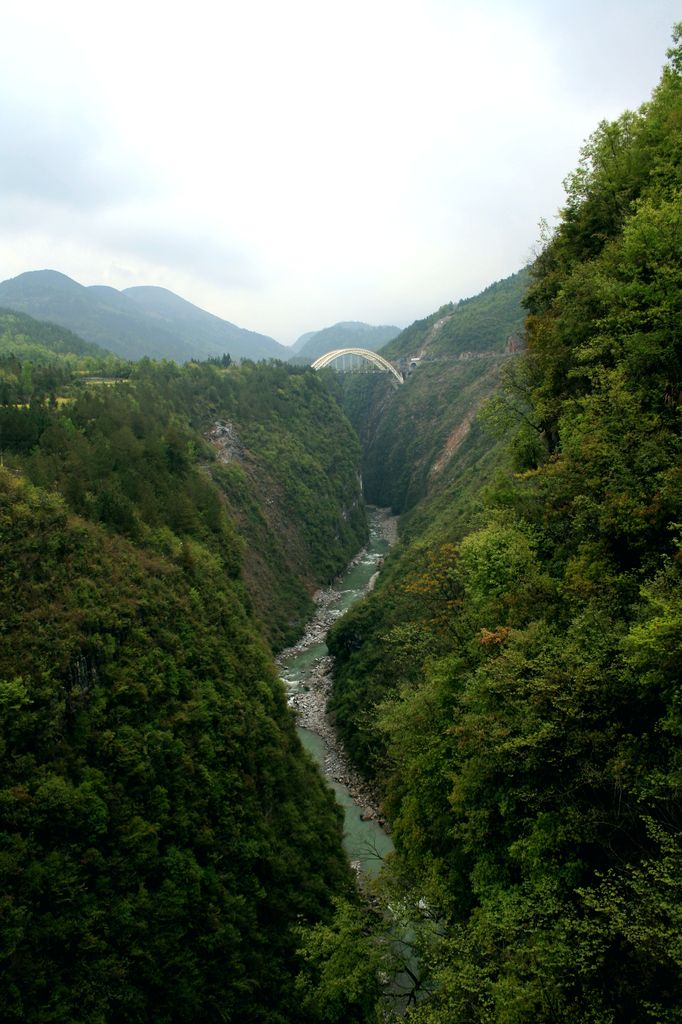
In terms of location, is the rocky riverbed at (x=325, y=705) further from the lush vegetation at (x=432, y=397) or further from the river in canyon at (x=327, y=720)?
the lush vegetation at (x=432, y=397)

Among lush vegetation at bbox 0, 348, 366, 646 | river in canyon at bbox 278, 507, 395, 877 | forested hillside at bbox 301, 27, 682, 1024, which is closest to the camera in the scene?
forested hillside at bbox 301, 27, 682, 1024

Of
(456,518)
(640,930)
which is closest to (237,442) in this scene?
(456,518)

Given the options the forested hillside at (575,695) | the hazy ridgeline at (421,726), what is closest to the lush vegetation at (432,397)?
the hazy ridgeline at (421,726)

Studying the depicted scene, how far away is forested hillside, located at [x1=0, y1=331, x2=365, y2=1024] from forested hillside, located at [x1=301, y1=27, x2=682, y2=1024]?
13.8 feet

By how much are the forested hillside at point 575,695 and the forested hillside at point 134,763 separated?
13.8 feet

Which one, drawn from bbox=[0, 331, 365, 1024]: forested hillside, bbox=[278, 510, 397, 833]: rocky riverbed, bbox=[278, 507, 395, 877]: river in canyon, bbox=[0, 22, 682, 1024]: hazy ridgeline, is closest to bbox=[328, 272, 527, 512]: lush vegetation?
bbox=[278, 507, 395, 877]: river in canyon

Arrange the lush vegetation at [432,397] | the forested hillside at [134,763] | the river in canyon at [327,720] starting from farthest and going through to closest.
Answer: the lush vegetation at [432,397] → the river in canyon at [327,720] → the forested hillside at [134,763]

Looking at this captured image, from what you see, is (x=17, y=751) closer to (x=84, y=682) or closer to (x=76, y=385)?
(x=84, y=682)

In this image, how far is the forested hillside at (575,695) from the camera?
8.77m

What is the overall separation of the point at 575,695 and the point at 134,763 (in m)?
16.9

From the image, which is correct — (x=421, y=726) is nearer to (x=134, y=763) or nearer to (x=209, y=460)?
(x=134, y=763)

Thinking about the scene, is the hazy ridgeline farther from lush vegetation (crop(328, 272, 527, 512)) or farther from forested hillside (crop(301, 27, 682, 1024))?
lush vegetation (crop(328, 272, 527, 512))

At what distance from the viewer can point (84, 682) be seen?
21.5m

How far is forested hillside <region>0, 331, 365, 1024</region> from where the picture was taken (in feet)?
56.3
